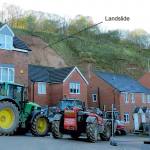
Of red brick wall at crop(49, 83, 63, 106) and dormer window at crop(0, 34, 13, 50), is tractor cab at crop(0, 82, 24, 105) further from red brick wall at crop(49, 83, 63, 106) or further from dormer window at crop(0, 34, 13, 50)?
red brick wall at crop(49, 83, 63, 106)

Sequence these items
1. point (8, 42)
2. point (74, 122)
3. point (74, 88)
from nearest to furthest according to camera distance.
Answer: point (74, 122), point (8, 42), point (74, 88)

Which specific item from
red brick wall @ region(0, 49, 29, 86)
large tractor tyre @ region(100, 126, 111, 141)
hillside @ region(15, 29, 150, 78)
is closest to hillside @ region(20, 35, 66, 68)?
hillside @ region(15, 29, 150, 78)

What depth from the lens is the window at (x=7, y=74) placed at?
145ft

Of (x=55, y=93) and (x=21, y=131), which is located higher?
(x=55, y=93)

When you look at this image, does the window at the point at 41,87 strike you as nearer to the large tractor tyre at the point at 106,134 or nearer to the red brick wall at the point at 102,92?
the red brick wall at the point at 102,92

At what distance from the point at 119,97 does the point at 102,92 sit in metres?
3.95

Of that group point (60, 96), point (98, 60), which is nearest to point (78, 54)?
point (98, 60)

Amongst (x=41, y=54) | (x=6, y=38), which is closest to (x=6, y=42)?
(x=6, y=38)

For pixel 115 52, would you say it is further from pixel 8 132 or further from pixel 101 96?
pixel 8 132

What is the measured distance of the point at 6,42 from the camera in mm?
44594

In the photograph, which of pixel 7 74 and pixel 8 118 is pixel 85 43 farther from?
pixel 8 118

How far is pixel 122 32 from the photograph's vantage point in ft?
530

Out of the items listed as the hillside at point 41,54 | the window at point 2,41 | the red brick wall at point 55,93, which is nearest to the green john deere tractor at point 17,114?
the window at point 2,41

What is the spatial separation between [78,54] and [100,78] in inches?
1782
